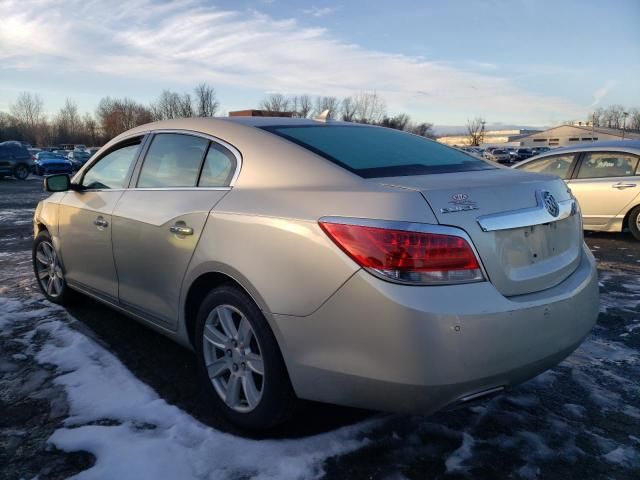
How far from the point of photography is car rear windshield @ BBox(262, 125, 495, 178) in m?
2.60

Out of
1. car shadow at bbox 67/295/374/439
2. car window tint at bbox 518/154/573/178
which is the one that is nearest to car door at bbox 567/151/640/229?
car window tint at bbox 518/154/573/178

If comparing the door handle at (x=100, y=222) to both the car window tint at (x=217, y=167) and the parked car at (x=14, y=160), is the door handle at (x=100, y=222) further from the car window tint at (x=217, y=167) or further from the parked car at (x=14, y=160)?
the parked car at (x=14, y=160)

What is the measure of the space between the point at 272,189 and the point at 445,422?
1.49m

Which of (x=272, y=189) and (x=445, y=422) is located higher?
(x=272, y=189)

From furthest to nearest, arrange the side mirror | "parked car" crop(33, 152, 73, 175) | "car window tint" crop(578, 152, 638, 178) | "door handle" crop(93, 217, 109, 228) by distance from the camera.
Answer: "parked car" crop(33, 152, 73, 175) → "car window tint" crop(578, 152, 638, 178) → the side mirror → "door handle" crop(93, 217, 109, 228)

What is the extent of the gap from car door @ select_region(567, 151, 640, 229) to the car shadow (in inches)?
261

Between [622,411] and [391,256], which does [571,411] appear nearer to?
[622,411]

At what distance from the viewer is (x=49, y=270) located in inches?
187

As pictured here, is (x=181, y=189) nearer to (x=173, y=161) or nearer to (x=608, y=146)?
(x=173, y=161)

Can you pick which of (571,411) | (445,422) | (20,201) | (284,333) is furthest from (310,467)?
(20,201)

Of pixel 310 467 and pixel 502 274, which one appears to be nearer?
pixel 502 274

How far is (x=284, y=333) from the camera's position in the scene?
2.32 metres

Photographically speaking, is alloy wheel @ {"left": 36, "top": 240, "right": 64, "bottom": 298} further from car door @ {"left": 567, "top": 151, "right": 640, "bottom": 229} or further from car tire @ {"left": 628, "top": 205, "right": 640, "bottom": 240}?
car tire @ {"left": 628, "top": 205, "right": 640, "bottom": 240}

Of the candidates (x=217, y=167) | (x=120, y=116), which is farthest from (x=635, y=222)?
(x=120, y=116)
